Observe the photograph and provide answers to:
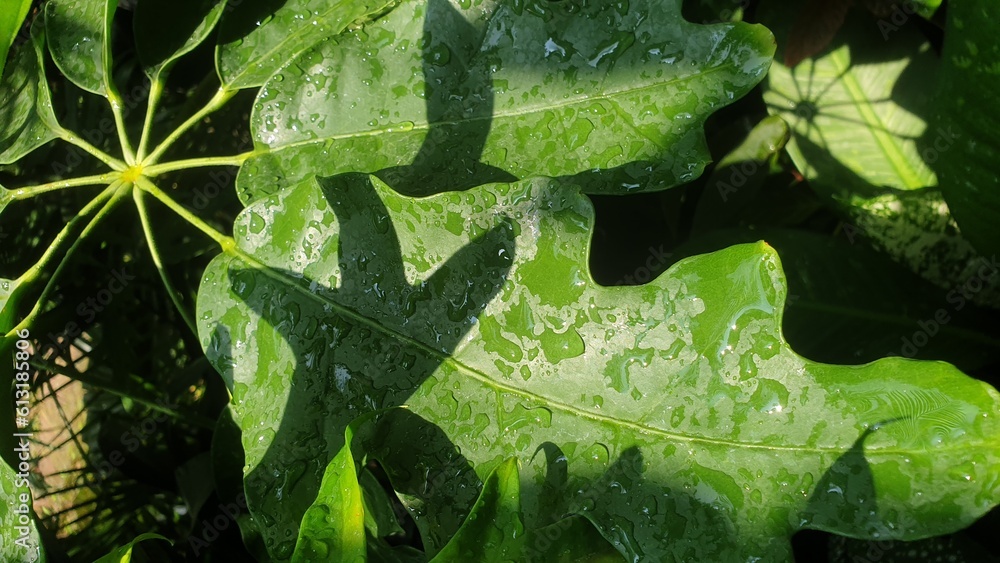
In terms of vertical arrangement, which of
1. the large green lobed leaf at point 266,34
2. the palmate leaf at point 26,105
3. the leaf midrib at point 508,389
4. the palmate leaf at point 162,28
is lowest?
the leaf midrib at point 508,389

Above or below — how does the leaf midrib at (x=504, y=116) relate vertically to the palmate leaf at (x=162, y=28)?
below

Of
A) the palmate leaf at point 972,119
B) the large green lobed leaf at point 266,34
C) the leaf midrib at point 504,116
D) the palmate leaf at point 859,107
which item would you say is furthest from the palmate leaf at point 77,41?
the palmate leaf at point 972,119

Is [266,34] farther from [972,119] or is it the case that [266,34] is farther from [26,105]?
[972,119]

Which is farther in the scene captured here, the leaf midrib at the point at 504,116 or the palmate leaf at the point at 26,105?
the palmate leaf at the point at 26,105

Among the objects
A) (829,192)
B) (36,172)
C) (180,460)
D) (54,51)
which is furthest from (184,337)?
(829,192)

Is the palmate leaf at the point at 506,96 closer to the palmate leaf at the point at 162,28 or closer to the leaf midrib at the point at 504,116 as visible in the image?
the leaf midrib at the point at 504,116

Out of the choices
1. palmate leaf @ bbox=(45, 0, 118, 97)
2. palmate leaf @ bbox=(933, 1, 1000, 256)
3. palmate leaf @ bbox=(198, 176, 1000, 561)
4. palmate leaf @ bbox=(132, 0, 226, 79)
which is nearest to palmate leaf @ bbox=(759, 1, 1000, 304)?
palmate leaf @ bbox=(933, 1, 1000, 256)

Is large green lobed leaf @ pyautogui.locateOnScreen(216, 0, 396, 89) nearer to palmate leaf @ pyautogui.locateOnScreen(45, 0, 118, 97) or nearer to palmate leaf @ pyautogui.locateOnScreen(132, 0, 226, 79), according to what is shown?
palmate leaf @ pyautogui.locateOnScreen(132, 0, 226, 79)
